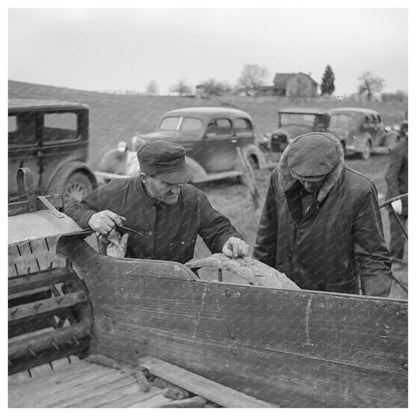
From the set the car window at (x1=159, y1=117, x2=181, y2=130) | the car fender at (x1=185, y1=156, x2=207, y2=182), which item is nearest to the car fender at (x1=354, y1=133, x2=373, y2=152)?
the car window at (x1=159, y1=117, x2=181, y2=130)

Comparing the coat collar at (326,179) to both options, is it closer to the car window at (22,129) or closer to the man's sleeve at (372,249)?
the man's sleeve at (372,249)

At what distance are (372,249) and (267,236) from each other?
0.74m

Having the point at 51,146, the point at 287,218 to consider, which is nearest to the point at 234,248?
the point at 287,218

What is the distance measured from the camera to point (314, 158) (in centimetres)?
321

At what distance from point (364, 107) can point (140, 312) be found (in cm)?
2035

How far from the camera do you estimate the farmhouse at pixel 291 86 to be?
12037 millimetres

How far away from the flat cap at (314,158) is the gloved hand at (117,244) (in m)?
1.06

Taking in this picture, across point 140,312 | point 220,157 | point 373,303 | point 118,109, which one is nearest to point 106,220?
point 140,312

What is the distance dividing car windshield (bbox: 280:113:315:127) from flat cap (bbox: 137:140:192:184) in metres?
16.0

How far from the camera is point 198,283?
10.3 feet

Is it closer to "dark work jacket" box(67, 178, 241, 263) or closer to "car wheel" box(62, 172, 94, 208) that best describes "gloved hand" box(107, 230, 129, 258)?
"dark work jacket" box(67, 178, 241, 263)

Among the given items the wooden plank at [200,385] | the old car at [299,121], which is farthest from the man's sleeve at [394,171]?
the old car at [299,121]

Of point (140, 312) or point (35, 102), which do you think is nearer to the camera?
point (140, 312)

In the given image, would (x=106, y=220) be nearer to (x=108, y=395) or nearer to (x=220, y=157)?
(x=108, y=395)
